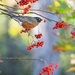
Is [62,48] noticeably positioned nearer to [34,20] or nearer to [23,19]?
[34,20]

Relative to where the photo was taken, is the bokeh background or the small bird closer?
the small bird

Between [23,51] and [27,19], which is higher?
[23,51]

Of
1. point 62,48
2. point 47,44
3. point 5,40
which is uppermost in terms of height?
point 5,40

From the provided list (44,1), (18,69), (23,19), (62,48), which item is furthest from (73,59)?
(18,69)

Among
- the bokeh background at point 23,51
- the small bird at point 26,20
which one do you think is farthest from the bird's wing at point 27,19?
the bokeh background at point 23,51

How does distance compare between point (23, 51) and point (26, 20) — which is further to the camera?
point (23, 51)

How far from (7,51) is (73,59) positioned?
4148 mm

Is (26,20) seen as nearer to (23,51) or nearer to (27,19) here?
(27,19)

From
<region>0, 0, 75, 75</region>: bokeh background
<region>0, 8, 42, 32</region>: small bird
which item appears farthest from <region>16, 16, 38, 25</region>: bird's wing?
<region>0, 0, 75, 75</region>: bokeh background

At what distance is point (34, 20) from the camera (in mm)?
2146

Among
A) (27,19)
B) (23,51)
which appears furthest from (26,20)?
(23,51)

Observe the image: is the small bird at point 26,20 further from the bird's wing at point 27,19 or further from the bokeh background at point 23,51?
the bokeh background at point 23,51

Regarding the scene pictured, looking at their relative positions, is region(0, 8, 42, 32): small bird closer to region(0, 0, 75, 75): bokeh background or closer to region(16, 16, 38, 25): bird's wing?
region(16, 16, 38, 25): bird's wing

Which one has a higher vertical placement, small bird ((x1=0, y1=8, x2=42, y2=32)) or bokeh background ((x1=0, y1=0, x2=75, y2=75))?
bokeh background ((x1=0, y1=0, x2=75, y2=75))
